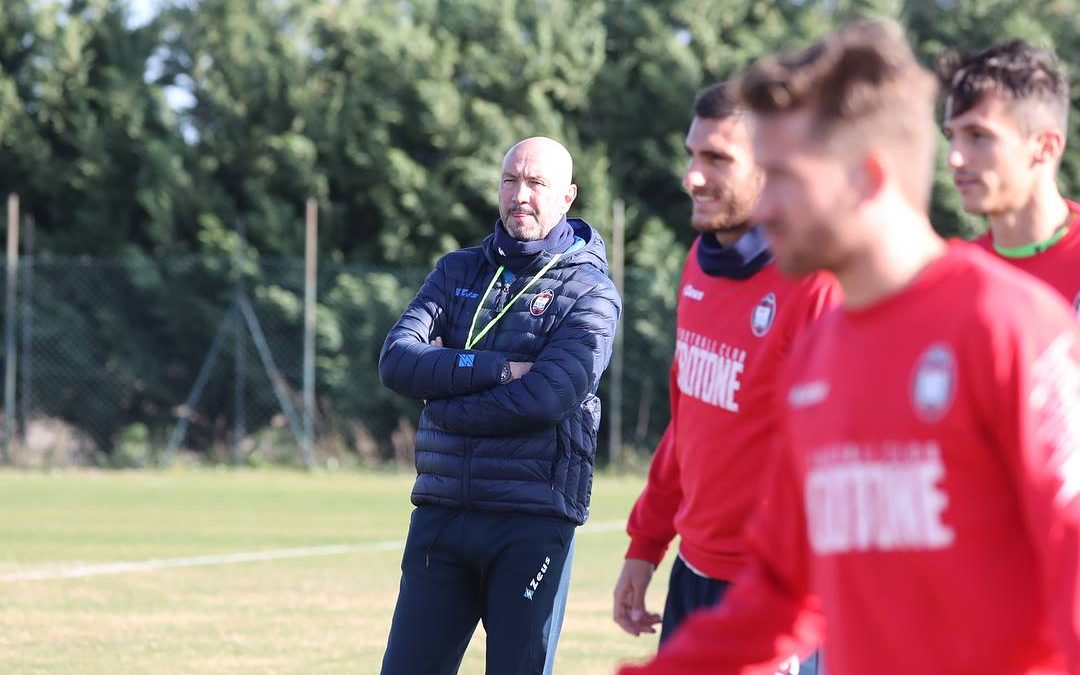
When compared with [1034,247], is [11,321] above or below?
below

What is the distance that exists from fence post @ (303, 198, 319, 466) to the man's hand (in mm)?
18484

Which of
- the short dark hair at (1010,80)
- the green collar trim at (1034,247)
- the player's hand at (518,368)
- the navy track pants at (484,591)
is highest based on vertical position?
the short dark hair at (1010,80)

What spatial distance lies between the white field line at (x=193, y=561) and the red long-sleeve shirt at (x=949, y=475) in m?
9.93

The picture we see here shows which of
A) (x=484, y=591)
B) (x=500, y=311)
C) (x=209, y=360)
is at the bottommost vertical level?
(x=209, y=360)

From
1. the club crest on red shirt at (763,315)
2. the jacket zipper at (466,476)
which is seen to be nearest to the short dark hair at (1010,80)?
the club crest on red shirt at (763,315)

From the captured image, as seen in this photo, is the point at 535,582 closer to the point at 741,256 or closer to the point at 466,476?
the point at 466,476

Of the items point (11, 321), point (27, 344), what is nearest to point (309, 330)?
point (27, 344)

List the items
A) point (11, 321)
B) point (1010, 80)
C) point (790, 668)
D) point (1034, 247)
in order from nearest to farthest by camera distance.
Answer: point (1010, 80), point (790, 668), point (1034, 247), point (11, 321)

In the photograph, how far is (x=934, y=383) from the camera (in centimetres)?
257

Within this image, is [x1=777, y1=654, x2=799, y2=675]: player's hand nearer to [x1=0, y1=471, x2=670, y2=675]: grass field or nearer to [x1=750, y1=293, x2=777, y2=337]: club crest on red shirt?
[x1=750, y1=293, x2=777, y2=337]: club crest on red shirt

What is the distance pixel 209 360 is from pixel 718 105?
20429mm

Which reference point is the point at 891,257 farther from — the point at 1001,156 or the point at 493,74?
the point at 493,74

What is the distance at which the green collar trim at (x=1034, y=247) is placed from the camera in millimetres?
4590

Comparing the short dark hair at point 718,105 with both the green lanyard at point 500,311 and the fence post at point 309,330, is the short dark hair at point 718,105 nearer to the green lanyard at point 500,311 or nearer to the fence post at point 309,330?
the green lanyard at point 500,311
